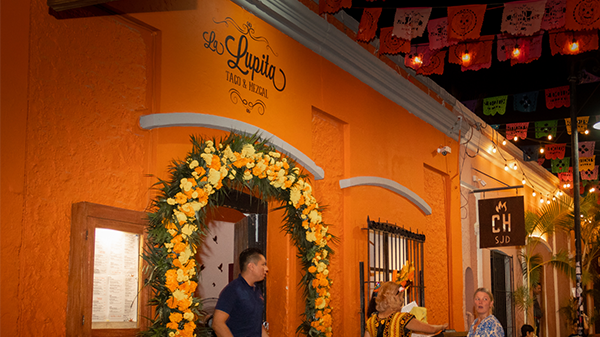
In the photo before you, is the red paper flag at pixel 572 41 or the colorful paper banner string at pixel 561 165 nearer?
the red paper flag at pixel 572 41

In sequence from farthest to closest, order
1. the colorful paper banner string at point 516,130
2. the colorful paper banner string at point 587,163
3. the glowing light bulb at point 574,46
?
1. the colorful paper banner string at point 587,163
2. the colorful paper banner string at point 516,130
3. the glowing light bulb at point 574,46

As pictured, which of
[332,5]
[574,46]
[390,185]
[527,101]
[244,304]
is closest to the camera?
[244,304]

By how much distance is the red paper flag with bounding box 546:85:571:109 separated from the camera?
13.1 metres

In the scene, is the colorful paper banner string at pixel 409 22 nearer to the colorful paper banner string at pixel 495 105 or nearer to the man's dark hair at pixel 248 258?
the man's dark hair at pixel 248 258

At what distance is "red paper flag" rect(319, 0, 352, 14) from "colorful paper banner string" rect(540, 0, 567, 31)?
275 centimetres

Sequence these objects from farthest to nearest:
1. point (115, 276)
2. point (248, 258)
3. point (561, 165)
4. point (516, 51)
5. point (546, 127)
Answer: point (561, 165), point (546, 127), point (516, 51), point (248, 258), point (115, 276)

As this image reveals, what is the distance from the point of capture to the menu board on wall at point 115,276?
4.47 meters

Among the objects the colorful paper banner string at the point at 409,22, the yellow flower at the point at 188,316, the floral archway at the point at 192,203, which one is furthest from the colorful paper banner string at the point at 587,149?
the yellow flower at the point at 188,316

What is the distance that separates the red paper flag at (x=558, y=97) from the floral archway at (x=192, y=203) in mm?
8982

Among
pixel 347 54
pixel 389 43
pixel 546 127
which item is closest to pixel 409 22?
pixel 389 43

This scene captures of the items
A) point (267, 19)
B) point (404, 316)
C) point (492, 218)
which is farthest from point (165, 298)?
point (492, 218)

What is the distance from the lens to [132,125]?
502 centimetres

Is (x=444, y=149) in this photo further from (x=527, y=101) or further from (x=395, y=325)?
(x=395, y=325)

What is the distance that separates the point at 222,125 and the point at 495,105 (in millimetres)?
9279
